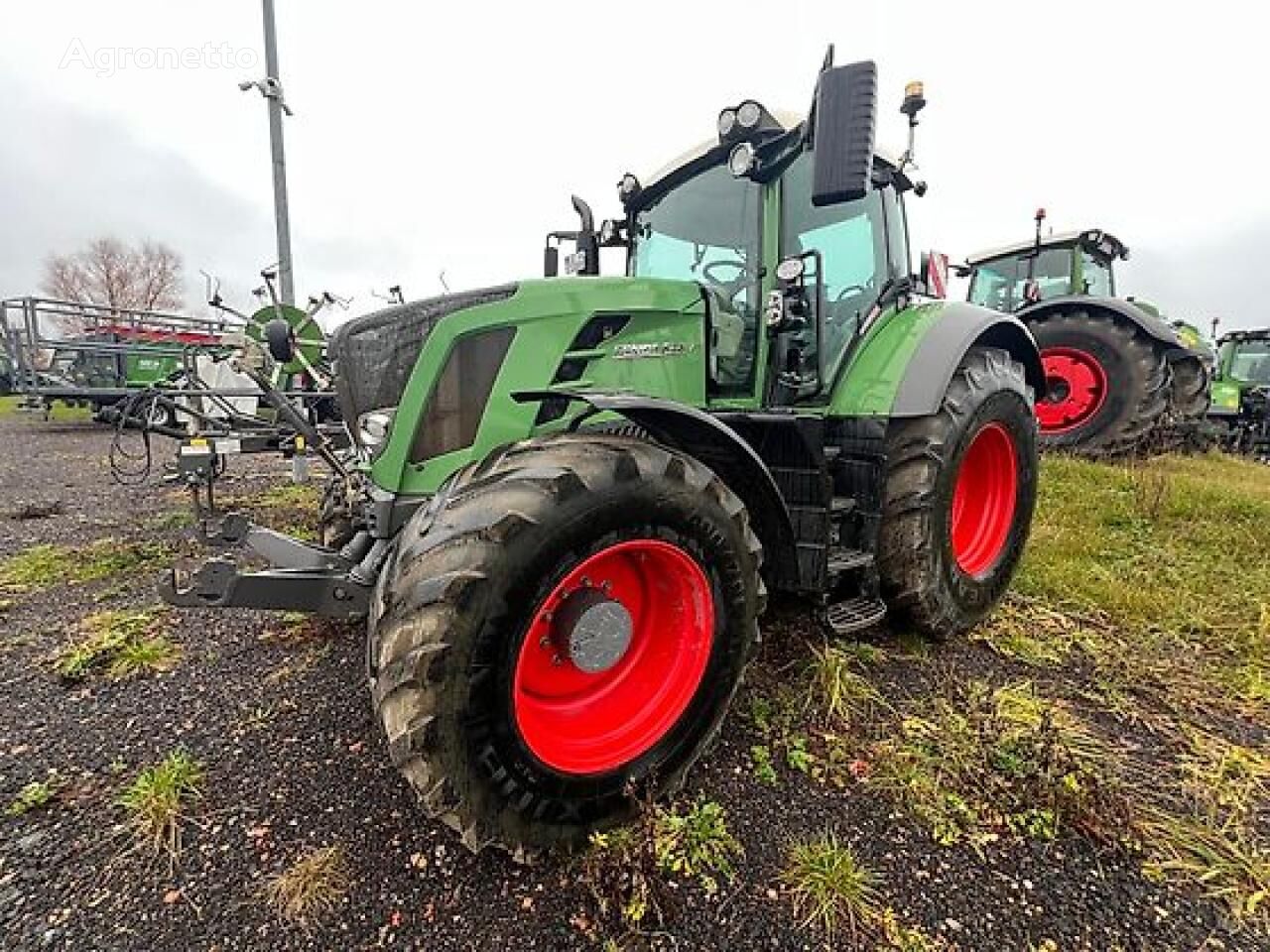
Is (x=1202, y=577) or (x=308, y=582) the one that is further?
(x=1202, y=577)

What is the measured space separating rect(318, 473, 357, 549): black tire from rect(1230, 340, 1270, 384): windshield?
16.9 meters

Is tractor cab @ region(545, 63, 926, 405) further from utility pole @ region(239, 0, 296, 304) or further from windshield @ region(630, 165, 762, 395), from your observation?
utility pole @ region(239, 0, 296, 304)

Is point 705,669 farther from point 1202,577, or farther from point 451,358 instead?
point 1202,577

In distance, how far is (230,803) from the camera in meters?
1.91

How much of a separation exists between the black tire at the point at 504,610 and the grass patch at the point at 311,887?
13.9 inches

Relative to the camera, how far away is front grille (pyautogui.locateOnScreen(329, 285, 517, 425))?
7.20 ft

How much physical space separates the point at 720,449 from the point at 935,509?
3.85 feet

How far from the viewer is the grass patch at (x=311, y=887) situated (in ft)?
5.13

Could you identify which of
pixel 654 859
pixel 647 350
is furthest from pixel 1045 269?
pixel 654 859

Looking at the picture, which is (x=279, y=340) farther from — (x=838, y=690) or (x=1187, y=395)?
(x=1187, y=395)

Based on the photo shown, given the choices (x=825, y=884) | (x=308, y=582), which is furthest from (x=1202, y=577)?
(x=308, y=582)

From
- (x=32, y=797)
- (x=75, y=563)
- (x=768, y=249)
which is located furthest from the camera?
(x=75, y=563)

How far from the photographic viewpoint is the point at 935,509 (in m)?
2.77

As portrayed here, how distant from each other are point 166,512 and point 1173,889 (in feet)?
20.7
